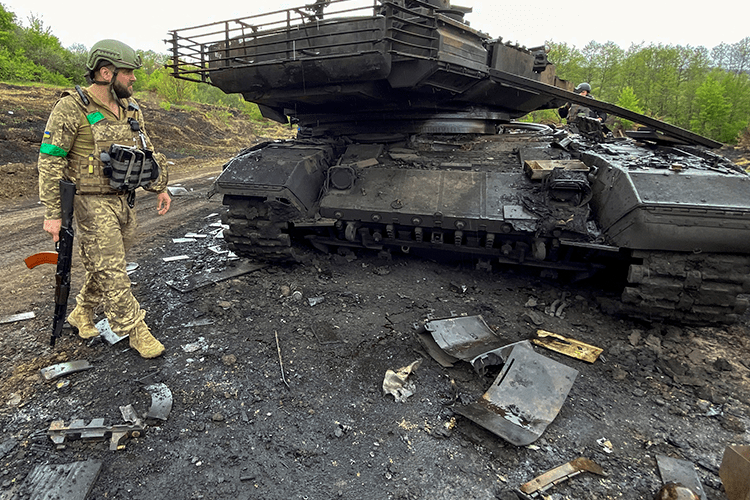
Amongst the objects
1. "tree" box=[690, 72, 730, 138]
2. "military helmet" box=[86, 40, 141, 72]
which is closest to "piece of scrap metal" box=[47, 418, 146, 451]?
"military helmet" box=[86, 40, 141, 72]

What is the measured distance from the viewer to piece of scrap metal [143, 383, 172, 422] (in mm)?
2879

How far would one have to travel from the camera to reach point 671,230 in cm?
352

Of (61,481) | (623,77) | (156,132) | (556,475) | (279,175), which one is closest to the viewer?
(61,481)

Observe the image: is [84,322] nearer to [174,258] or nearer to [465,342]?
[174,258]

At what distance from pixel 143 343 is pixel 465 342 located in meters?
2.79

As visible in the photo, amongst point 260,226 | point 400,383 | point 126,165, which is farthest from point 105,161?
point 400,383

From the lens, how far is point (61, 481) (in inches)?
93.6

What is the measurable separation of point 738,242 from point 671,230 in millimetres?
509

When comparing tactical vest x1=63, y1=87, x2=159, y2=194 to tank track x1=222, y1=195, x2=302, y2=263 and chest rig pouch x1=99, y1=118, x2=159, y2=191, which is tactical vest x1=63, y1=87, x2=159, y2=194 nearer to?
chest rig pouch x1=99, y1=118, x2=159, y2=191

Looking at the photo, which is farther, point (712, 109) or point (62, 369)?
point (712, 109)

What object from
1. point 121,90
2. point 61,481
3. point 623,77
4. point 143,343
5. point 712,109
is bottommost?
point 61,481

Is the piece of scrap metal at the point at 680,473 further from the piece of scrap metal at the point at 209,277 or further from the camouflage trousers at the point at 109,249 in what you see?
the piece of scrap metal at the point at 209,277

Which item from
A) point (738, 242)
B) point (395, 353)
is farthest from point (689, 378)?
point (395, 353)

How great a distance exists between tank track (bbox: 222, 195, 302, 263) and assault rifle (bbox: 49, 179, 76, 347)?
68.3 inches
